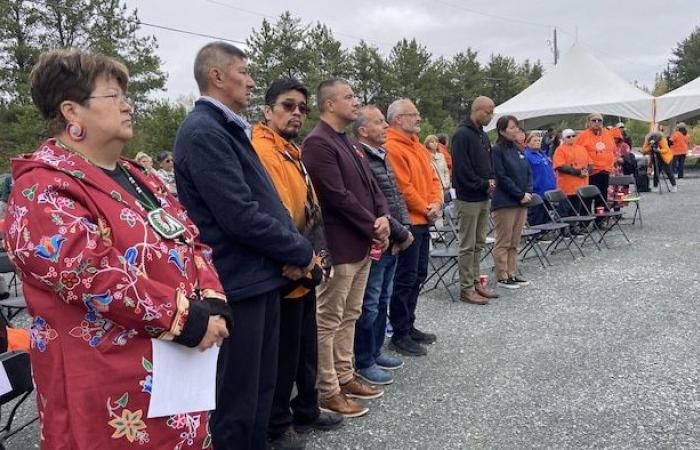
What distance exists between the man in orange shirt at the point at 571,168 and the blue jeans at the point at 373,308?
5.79 meters

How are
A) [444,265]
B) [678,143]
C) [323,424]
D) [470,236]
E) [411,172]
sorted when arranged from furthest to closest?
[678,143] → [444,265] → [470,236] → [411,172] → [323,424]

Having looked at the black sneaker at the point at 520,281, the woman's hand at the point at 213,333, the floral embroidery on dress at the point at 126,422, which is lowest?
the black sneaker at the point at 520,281

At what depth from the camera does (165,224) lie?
170 cm

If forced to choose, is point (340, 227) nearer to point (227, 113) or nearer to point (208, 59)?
point (227, 113)

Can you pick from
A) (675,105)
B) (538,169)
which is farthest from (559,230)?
(675,105)

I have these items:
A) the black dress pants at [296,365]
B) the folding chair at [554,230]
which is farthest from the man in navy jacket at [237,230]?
the folding chair at [554,230]

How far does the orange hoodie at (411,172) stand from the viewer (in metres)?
4.16

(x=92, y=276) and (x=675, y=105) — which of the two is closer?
(x=92, y=276)

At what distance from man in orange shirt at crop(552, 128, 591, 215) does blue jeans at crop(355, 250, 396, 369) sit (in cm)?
579

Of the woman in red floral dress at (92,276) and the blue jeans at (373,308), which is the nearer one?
the woman in red floral dress at (92,276)

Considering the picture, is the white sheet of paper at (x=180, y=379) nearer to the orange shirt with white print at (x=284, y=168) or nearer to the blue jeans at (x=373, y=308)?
the orange shirt with white print at (x=284, y=168)

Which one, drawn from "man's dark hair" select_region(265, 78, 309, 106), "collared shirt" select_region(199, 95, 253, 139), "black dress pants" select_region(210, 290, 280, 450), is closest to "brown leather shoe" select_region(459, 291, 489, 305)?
"man's dark hair" select_region(265, 78, 309, 106)

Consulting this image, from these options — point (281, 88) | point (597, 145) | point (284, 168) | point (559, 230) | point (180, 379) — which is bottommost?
point (559, 230)

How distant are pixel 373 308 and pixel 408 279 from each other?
1.94 ft
